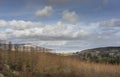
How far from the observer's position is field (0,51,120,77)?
18.9 metres

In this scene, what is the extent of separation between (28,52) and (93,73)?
4.48 m

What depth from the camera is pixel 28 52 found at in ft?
71.4

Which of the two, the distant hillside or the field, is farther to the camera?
the distant hillside

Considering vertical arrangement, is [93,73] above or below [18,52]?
below

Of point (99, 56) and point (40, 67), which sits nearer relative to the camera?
point (40, 67)

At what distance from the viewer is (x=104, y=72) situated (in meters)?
24.2

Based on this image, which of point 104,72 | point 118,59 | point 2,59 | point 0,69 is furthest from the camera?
point 118,59

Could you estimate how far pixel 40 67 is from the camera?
2050cm

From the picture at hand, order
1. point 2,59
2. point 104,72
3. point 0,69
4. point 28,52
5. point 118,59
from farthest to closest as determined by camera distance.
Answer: point 118,59 < point 104,72 < point 28,52 < point 2,59 < point 0,69

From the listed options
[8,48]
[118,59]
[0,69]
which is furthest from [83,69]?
[118,59]

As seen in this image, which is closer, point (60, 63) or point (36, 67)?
point (36, 67)

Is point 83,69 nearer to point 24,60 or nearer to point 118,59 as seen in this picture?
point 24,60

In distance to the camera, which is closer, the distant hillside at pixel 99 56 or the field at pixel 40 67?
the field at pixel 40 67

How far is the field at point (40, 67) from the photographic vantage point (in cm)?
1889
